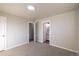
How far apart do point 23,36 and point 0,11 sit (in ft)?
7.31

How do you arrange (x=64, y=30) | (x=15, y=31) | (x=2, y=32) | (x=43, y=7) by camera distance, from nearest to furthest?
(x=43, y=7) → (x=2, y=32) → (x=64, y=30) → (x=15, y=31)

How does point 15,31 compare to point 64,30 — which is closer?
point 64,30

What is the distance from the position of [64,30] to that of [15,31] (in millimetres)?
2905

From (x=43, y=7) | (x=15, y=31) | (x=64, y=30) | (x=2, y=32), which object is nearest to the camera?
(x=43, y=7)

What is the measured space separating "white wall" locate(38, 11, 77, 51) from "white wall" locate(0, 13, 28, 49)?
6.37 feet

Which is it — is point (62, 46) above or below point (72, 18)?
below

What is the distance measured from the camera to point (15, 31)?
15.0 feet

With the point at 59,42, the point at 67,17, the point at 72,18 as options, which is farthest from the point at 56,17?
the point at 59,42

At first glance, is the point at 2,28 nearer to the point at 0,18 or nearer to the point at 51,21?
the point at 0,18

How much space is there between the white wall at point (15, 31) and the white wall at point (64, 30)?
6.37 ft

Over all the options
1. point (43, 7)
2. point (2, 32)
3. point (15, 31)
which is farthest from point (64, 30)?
point (2, 32)

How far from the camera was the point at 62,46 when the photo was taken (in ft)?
13.4


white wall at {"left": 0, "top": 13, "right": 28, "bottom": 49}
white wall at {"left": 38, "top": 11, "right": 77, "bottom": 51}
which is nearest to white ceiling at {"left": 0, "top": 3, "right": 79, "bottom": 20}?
white wall at {"left": 38, "top": 11, "right": 77, "bottom": 51}

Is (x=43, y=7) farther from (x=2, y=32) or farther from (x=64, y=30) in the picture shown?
(x=2, y=32)
